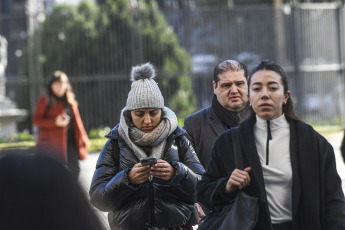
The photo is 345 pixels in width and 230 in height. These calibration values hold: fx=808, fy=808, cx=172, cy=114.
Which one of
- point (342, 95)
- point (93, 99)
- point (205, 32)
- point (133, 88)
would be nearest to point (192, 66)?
point (205, 32)

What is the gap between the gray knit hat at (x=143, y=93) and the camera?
14.1 ft

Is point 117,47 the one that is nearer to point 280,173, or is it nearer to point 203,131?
point 203,131

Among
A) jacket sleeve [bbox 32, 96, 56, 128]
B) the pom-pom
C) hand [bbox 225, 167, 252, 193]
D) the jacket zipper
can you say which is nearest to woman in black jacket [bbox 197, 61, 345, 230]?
hand [bbox 225, 167, 252, 193]

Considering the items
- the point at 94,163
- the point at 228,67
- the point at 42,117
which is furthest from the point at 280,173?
the point at 94,163

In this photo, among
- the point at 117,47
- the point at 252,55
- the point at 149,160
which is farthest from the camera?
the point at 252,55

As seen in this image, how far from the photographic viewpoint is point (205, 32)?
19.4m

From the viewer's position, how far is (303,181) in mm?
3578

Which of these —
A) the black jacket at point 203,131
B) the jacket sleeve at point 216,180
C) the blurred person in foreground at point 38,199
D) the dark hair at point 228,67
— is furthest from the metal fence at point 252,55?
the blurred person in foreground at point 38,199

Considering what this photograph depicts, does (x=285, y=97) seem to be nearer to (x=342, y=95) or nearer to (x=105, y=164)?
(x=105, y=164)

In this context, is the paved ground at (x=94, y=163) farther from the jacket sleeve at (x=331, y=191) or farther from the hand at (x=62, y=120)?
the jacket sleeve at (x=331, y=191)

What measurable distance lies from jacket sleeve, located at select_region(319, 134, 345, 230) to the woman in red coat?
5.13m

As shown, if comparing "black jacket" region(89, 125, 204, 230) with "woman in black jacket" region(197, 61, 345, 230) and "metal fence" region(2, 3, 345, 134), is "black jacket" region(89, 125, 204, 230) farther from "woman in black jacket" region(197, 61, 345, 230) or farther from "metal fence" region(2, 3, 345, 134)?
"metal fence" region(2, 3, 345, 134)

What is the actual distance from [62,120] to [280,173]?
5458 mm

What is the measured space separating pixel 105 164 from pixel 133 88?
1.52 ft
